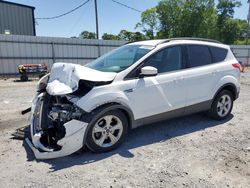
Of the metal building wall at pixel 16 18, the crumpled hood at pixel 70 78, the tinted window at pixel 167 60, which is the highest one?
the metal building wall at pixel 16 18

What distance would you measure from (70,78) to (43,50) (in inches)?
498

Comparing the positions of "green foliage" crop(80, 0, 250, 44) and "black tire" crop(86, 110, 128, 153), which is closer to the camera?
"black tire" crop(86, 110, 128, 153)

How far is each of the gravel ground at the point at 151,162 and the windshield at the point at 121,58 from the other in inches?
53.1

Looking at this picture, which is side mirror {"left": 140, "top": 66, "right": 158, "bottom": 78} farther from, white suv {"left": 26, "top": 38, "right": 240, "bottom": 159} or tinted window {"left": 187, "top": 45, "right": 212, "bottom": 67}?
tinted window {"left": 187, "top": 45, "right": 212, "bottom": 67}

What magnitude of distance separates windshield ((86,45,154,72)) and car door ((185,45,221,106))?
0.97 meters

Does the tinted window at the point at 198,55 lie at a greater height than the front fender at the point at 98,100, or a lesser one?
greater

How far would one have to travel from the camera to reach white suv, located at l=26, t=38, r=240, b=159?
3523 mm

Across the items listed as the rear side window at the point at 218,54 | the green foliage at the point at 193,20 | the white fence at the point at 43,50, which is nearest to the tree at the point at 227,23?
the green foliage at the point at 193,20

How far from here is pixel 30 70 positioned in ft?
44.3

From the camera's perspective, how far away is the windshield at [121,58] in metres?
4.19

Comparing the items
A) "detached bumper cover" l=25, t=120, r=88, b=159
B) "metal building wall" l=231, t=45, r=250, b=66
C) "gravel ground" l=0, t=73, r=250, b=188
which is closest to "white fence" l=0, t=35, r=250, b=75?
"gravel ground" l=0, t=73, r=250, b=188

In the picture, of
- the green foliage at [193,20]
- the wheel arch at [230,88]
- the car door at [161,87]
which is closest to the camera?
the car door at [161,87]

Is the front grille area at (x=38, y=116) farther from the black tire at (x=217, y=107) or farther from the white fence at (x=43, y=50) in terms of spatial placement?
the white fence at (x=43, y=50)

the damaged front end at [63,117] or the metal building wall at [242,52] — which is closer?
the damaged front end at [63,117]
